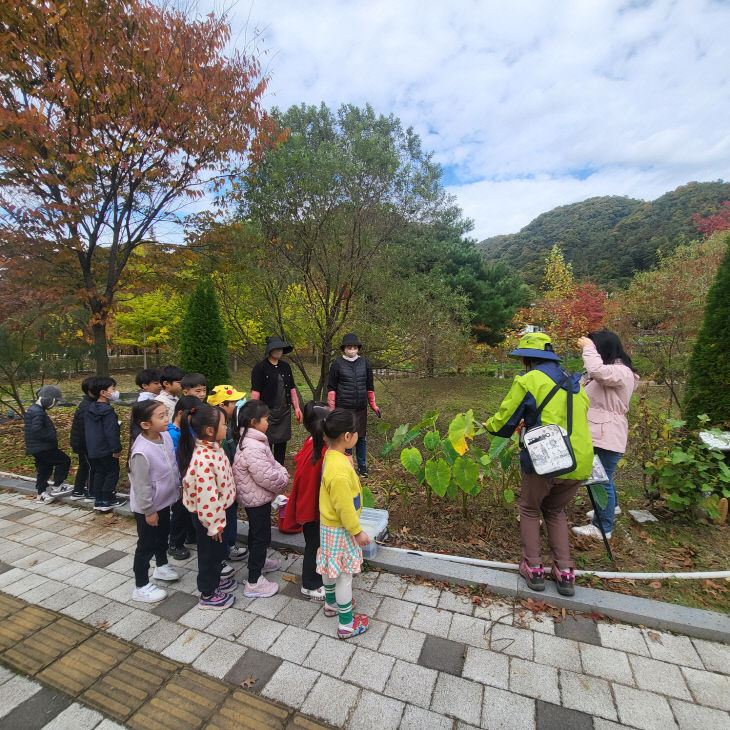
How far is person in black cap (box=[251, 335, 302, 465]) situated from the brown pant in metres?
2.44

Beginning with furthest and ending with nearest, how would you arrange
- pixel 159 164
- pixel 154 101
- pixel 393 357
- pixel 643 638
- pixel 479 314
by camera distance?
pixel 479 314 < pixel 393 357 < pixel 159 164 < pixel 154 101 < pixel 643 638

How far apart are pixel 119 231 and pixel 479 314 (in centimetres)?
1141

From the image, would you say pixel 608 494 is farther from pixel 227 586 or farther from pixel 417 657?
pixel 227 586

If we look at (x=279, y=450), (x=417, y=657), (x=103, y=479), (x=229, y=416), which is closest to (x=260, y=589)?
(x=417, y=657)

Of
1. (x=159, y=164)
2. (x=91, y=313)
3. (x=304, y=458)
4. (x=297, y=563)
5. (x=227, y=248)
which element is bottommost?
(x=297, y=563)

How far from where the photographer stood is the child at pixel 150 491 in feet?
7.96

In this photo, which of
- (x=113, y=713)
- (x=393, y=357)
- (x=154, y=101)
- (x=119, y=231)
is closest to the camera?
(x=113, y=713)

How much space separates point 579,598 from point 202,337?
7487 millimetres

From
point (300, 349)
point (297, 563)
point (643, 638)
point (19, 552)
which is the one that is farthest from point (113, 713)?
point (300, 349)

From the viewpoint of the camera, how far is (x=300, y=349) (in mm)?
7562

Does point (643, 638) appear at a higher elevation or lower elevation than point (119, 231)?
lower

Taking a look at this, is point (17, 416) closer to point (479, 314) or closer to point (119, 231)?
point (119, 231)

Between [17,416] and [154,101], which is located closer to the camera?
[154,101]

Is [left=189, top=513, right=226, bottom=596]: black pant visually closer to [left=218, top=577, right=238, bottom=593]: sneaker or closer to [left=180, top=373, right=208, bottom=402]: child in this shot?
[left=218, top=577, right=238, bottom=593]: sneaker
